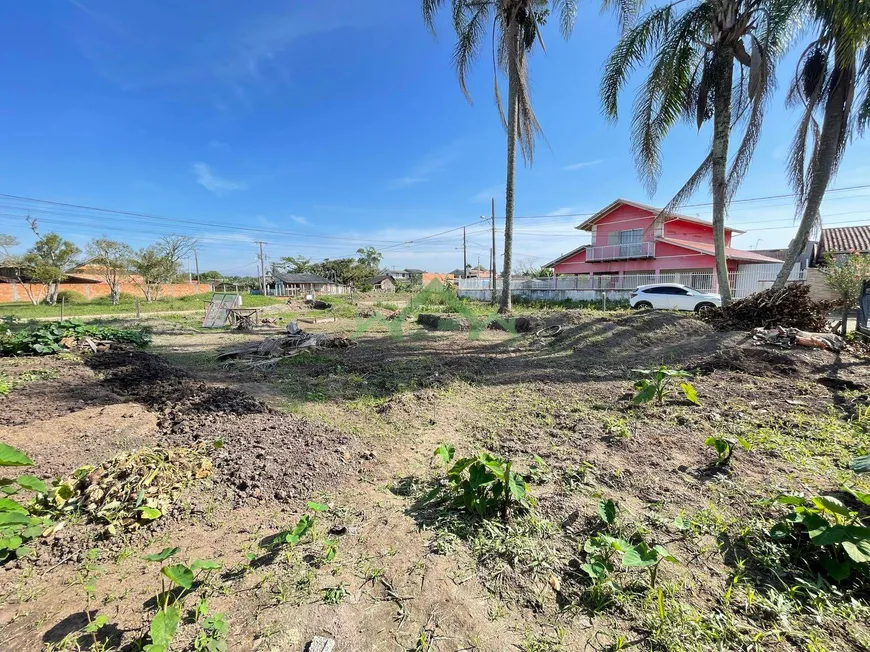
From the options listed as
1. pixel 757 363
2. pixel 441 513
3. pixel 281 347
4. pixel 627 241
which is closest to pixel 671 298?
A: pixel 757 363

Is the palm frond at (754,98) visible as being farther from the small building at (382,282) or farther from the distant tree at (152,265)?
the small building at (382,282)

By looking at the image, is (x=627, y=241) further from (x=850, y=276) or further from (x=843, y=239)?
(x=850, y=276)

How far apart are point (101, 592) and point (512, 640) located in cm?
185

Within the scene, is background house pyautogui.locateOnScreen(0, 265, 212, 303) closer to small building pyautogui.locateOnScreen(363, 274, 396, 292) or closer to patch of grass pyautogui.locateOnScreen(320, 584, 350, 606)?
small building pyautogui.locateOnScreen(363, 274, 396, 292)

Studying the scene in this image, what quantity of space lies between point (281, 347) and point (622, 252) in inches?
899

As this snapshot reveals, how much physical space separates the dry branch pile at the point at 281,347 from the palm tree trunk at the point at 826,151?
415 inches

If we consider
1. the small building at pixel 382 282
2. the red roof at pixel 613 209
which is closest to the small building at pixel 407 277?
the small building at pixel 382 282

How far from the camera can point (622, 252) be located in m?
23.3

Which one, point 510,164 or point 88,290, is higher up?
point 510,164

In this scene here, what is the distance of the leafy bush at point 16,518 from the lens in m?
1.51

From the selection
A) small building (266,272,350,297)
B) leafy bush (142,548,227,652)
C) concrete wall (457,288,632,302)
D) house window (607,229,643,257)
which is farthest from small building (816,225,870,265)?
small building (266,272,350,297)

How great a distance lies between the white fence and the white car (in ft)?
5.11

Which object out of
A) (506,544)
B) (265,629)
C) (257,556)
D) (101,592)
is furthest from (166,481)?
(506,544)

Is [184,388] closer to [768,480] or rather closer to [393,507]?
[393,507]
